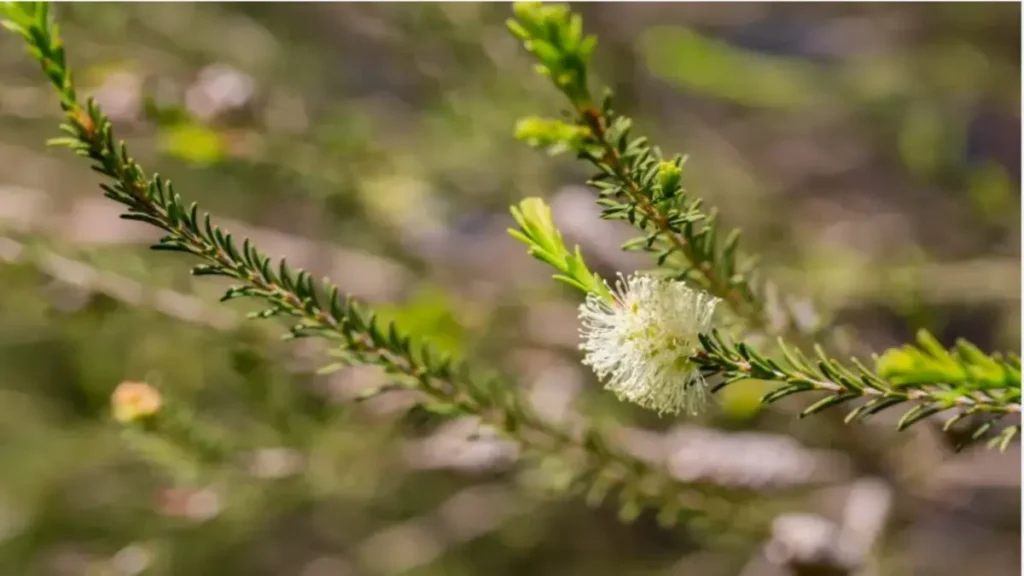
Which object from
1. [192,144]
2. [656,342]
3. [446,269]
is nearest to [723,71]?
[446,269]

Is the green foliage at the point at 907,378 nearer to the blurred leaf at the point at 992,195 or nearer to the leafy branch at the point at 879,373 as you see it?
the leafy branch at the point at 879,373

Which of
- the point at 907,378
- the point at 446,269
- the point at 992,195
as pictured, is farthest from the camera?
the point at 446,269

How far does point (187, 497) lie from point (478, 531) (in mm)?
379

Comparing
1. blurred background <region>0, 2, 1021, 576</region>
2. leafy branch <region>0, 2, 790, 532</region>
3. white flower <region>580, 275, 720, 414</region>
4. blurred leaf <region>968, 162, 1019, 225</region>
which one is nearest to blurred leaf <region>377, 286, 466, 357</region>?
blurred background <region>0, 2, 1021, 576</region>

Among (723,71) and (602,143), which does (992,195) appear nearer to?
(723,71)

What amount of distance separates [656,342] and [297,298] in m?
0.13

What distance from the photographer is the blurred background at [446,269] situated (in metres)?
0.66

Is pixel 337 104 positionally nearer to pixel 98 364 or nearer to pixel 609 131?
pixel 98 364

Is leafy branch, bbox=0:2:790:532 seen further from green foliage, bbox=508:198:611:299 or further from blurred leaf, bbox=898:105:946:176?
blurred leaf, bbox=898:105:946:176

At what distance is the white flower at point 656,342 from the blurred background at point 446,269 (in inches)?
5.8

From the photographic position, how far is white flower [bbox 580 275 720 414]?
31 centimetres

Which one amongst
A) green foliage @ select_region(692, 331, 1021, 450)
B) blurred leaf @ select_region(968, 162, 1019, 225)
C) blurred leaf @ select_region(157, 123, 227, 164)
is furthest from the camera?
blurred leaf @ select_region(968, 162, 1019, 225)

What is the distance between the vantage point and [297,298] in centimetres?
34

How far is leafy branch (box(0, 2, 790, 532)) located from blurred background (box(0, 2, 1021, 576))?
0.05 meters
